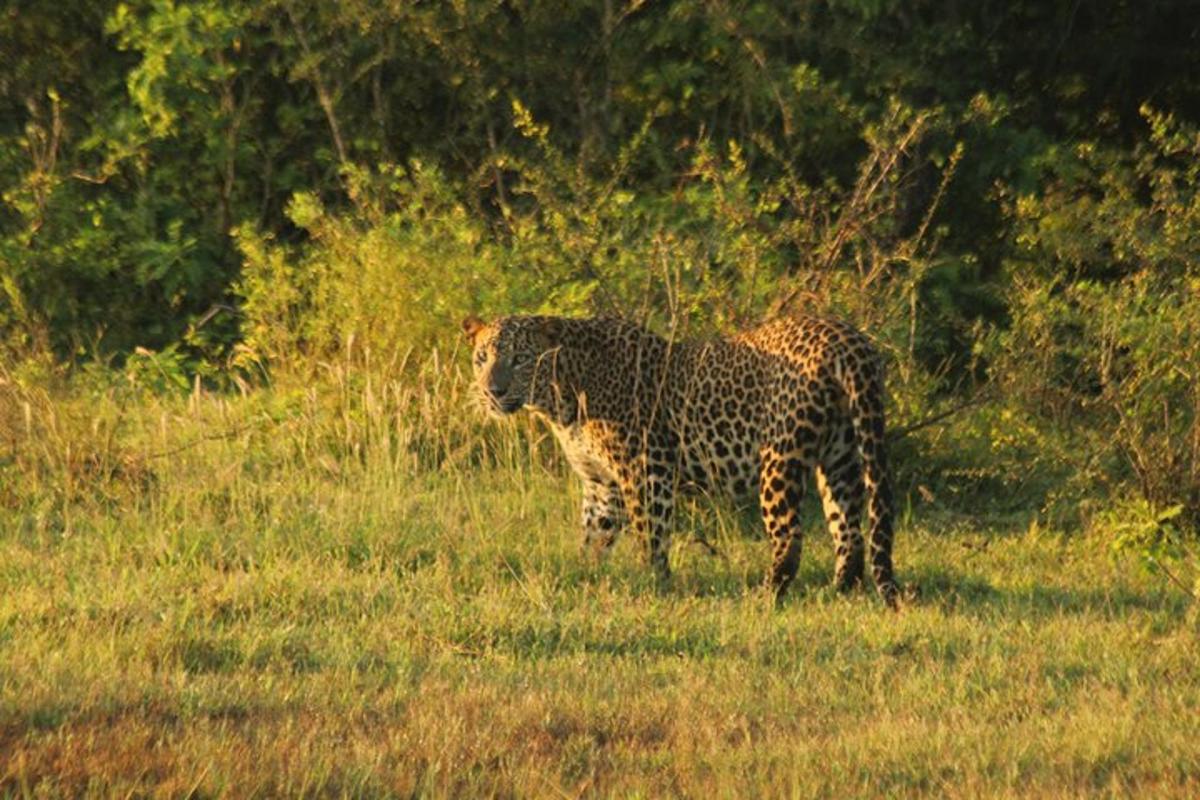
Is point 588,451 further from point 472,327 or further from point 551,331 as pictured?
point 472,327

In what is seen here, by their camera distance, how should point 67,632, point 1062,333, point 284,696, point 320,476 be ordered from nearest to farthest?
point 284,696, point 67,632, point 320,476, point 1062,333

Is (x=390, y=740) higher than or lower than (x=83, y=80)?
lower

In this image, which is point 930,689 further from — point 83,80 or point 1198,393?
point 83,80

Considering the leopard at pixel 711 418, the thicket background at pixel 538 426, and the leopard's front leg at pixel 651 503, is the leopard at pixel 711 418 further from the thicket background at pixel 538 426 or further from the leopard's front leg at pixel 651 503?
the thicket background at pixel 538 426

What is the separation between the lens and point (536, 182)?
1308 centimetres

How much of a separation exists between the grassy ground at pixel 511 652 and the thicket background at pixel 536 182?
127 cm

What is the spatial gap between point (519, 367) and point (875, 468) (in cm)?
187

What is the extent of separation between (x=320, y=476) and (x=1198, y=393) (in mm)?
4472

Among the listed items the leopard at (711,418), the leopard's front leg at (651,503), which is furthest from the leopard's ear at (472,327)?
the leopard's front leg at (651,503)

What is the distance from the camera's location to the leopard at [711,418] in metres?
9.10

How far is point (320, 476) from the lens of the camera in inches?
438

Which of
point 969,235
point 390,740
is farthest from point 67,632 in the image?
point 969,235

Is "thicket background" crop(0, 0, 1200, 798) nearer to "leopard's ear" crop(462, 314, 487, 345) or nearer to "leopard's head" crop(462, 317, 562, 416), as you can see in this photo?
"leopard's head" crop(462, 317, 562, 416)

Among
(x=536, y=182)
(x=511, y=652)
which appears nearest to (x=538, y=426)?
(x=536, y=182)
